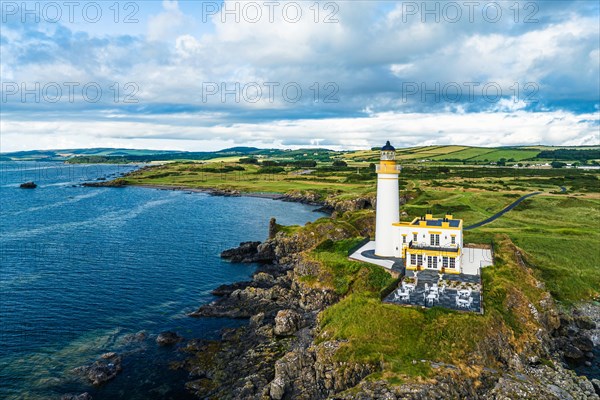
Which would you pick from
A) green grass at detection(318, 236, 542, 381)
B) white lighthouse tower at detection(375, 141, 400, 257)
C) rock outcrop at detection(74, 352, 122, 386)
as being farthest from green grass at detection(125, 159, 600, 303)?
rock outcrop at detection(74, 352, 122, 386)

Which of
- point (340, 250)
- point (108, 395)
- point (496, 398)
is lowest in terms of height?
point (108, 395)

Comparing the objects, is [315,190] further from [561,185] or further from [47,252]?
Answer: [47,252]

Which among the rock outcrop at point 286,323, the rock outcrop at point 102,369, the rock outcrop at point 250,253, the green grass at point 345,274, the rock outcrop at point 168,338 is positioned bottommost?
the rock outcrop at point 102,369

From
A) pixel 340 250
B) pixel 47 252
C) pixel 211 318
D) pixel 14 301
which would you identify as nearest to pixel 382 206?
pixel 340 250

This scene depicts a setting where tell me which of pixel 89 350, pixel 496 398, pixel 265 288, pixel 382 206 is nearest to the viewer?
pixel 496 398

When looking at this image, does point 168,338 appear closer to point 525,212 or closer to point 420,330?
point 420,330

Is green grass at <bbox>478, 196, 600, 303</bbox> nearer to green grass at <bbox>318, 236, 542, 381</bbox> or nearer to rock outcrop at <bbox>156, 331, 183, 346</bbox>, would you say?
green grass at <bbox>318, 236, 542, 381</bbox>

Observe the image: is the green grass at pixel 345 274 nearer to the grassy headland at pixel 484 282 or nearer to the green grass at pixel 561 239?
the grassy headland at pixel 484 282

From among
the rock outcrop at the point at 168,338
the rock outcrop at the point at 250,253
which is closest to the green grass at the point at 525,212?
the rock outcrop at the point at 250,253
